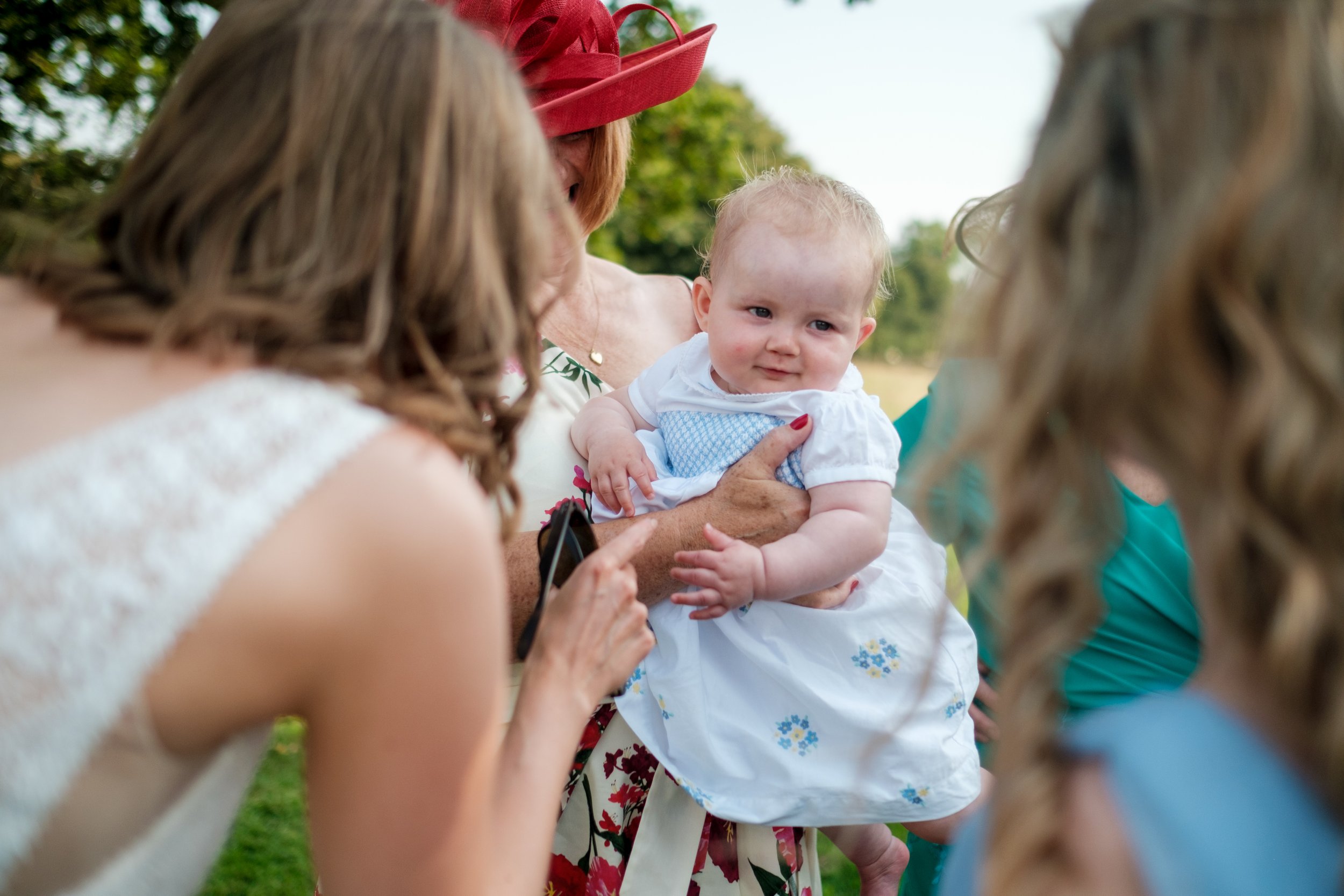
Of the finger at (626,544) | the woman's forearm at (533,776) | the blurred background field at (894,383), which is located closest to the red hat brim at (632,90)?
the finger at (626,544)

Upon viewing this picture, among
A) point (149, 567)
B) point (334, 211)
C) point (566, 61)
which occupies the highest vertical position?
point (334, 211)

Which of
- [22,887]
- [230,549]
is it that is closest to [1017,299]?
[230,549]

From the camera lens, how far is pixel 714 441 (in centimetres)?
241

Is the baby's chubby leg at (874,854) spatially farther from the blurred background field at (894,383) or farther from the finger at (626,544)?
the blurred background field at (894,383)

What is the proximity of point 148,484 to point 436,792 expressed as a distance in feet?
1.68

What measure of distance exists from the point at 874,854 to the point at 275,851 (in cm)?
324

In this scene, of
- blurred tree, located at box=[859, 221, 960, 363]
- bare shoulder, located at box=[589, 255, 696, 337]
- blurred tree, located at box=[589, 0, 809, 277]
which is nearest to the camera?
bare shoulder, located at box=[589, 255, 696, 337]

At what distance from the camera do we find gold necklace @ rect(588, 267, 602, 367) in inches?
110

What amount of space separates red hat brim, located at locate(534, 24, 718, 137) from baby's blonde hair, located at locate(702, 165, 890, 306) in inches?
15.0

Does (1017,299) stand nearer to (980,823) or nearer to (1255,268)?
(1255,268)

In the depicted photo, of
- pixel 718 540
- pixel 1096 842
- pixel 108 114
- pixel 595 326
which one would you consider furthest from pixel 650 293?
pixel 108 114

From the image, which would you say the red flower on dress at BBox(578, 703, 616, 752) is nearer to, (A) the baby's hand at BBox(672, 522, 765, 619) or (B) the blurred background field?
(A) the baby's hand at BBox(672, 522, 765, 619)

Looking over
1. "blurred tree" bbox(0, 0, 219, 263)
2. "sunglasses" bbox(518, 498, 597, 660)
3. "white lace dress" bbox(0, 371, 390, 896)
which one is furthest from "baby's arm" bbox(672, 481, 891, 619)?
"blurred tree" bbox(0, 0, 219, 263)

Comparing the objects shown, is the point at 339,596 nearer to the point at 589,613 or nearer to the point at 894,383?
the point at 589,613
